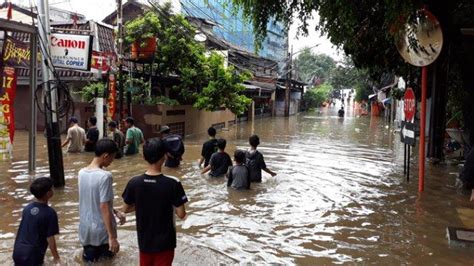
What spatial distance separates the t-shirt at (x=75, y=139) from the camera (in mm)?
14455

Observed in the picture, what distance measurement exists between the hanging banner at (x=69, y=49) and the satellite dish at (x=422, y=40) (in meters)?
6.41

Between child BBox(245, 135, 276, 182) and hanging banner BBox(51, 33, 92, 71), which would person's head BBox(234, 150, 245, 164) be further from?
hanging banner BBox(51, 33, 92, 71)

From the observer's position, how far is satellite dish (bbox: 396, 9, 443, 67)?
812cm

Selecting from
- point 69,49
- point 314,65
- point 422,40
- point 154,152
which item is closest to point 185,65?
point 69,49

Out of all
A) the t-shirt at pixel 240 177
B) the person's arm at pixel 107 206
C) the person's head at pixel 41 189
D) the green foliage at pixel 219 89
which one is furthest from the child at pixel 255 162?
the green foliage at pixel 219 89

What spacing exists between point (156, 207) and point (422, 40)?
21.7 ft

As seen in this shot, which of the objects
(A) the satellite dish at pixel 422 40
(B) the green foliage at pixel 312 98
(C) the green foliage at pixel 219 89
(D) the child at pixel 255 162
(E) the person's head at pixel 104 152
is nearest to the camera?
(E) the person's head at pixel 104 152

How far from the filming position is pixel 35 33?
1005cm

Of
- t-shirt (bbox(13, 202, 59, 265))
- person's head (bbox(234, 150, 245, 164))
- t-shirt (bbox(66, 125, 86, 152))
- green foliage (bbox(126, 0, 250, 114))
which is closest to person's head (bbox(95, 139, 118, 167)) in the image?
t-shirt (bbox(13, 202, 59, 265))

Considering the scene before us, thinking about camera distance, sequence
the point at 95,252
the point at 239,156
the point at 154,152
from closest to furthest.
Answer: the point at 154,152 < the point at 95,252 < the point at 239,156

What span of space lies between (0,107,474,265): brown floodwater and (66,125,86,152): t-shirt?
0.81m

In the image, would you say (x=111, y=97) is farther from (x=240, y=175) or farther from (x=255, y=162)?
(x=240, y=175)

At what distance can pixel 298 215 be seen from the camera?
26.3ft

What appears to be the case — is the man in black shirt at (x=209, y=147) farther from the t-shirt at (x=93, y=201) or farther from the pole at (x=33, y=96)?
the t-shirt at (x=93, y=201)
